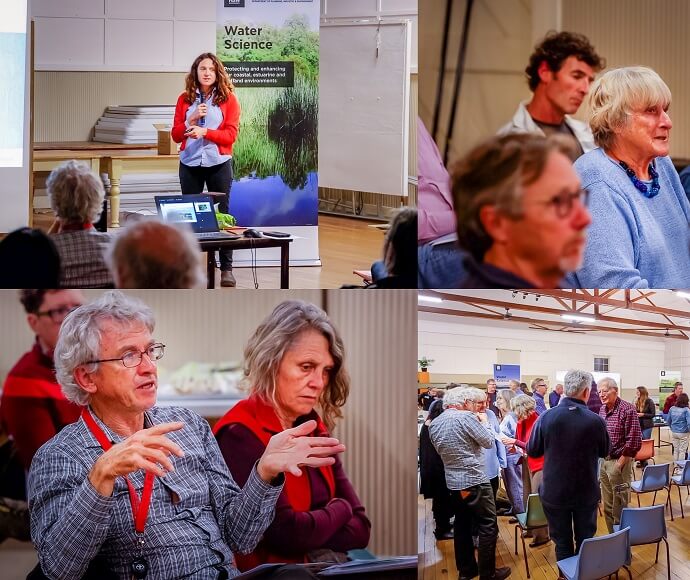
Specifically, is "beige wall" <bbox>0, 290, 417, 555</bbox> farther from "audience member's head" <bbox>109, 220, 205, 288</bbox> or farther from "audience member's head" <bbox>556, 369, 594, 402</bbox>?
"audience member's head" <bbox>556, 369, 594, 402</bbox>

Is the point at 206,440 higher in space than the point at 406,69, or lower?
lower

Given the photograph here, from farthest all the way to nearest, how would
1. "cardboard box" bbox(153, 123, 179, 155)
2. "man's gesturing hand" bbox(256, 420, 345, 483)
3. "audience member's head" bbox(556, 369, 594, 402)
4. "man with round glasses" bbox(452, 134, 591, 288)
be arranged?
"audience member's head" bbox(556, 369, 594, 402)
"cardboard box" bbox(153, 123, 179, 155)
"man's gesturing hand" bbox(256, 420, 345, 483)
"man with round glasses" bbox(452, 134, 591, 288)

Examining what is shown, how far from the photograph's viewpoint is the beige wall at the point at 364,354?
3902 millimetres

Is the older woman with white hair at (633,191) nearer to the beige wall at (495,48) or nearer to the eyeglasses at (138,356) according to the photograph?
the beige wall at (495,48)

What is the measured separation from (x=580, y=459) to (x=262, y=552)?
1.32 m

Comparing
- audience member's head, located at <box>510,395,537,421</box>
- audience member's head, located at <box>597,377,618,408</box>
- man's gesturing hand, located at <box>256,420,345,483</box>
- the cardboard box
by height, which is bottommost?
man's gesturing hand, located at <box>256,420,345,483</box>

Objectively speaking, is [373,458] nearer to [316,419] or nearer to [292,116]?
[316,419]

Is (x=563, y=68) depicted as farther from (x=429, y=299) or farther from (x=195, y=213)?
(x=195, y=213)

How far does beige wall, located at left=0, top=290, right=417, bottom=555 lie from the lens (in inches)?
154

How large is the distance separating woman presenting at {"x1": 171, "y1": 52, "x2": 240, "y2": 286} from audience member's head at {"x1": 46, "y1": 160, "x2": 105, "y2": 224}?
35cm

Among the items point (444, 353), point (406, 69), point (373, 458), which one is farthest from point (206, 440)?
point (406, 69)

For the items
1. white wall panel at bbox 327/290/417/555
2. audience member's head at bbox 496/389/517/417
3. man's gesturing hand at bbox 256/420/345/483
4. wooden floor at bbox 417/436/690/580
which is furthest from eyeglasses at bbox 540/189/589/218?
man's gesturing hand at bbox 256/420/345/483

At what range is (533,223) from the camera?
3734 mm

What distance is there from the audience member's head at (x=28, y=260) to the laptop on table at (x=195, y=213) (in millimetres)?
448
